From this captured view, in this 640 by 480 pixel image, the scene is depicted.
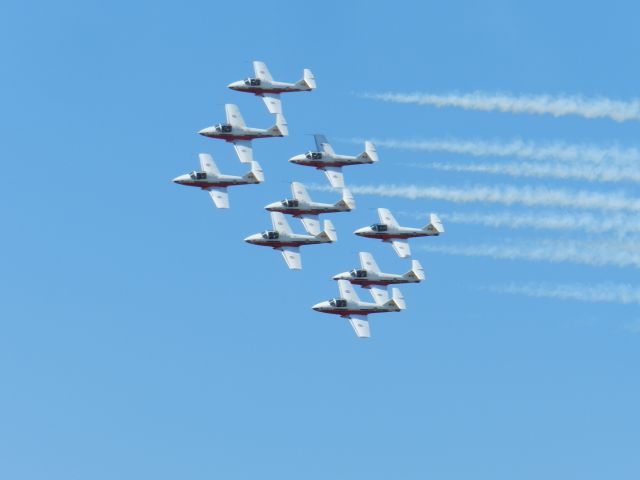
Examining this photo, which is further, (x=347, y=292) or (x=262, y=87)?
(x=262, y=87)

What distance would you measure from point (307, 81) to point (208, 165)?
1236cm

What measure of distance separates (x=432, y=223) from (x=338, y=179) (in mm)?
9806

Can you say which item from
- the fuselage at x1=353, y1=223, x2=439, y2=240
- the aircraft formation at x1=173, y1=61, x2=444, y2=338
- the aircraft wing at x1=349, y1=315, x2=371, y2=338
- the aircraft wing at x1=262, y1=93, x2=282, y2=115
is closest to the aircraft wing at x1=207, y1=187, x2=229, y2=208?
the aircraft formation at x1=173, y1=61, x2=444, y2=338

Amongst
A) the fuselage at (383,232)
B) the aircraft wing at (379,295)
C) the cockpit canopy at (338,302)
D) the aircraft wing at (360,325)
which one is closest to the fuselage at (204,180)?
the fuselage at (383,232)

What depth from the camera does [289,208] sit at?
19438cm

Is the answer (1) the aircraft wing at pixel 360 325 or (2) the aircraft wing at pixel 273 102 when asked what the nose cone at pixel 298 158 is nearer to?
(2) the aircraft wing at pixel 273 102

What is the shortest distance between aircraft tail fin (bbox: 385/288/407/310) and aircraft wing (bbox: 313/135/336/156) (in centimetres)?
1467

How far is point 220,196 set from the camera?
19612 centimetres

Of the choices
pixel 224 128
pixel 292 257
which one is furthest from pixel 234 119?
pixel 292 257

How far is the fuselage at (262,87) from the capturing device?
19738 cm

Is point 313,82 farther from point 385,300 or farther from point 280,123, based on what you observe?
point 385,300

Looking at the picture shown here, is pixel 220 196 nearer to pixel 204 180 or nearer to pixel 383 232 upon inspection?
pixel 204 180

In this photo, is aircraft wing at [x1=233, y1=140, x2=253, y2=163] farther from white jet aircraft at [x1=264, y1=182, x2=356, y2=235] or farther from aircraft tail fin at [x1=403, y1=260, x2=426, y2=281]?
aircraft tail fin at [x1=403, y1=260, x2=426, y2=281]

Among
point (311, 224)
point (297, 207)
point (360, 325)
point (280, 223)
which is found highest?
point (297, 207)
